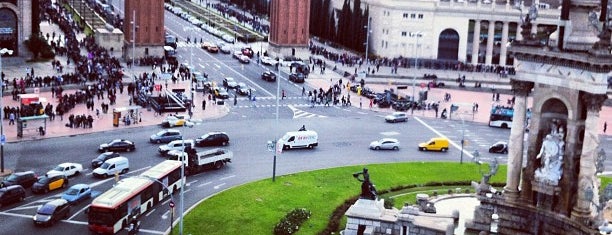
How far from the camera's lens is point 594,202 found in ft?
161

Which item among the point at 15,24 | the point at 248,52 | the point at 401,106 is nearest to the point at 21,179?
the point at 401,106

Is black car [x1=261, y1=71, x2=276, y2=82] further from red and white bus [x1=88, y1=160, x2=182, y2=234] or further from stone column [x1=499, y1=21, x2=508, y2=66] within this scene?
red and white bus [x1=88, y1=160, x2=182, y2=234]

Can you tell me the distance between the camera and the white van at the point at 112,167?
67875 millimetres

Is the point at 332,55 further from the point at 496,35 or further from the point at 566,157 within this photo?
the point at 566,157

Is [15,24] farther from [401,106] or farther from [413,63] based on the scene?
[413,63]

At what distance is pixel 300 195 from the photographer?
64.6 m

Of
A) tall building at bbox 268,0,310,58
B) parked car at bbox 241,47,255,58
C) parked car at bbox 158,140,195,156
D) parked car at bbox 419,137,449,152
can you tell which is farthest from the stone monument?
tall building at bbox 268,0,310,58

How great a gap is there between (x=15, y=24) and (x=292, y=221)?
70.3m

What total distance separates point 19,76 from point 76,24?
4495cm

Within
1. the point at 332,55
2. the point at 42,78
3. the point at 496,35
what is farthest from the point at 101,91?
the point at 496,35

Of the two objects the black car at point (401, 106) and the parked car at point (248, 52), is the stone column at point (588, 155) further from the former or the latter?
the parked car at point (248, 52)

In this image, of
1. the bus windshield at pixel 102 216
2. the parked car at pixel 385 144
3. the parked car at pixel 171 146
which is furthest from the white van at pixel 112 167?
the parked car at pixel 385 144

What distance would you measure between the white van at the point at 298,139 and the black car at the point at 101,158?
16.0m

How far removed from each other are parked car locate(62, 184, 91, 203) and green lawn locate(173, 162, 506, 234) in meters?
8.33
